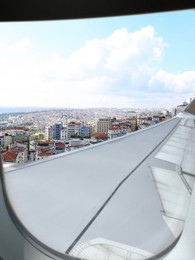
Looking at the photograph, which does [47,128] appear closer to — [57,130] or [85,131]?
[57,130]

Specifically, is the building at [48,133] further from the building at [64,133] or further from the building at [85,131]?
the building at [85,131]

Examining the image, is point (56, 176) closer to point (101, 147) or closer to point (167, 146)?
point (101, 147)

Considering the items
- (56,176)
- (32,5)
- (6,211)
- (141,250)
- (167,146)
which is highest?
(32,5)

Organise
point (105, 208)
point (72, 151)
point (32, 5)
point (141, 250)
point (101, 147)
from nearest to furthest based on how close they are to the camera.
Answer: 1. point (32, 5)
2. point (141, 250)
3. point (105, 208)
4. point (72, 151)
5. point (101, 147)

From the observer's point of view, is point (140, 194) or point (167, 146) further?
point (167, 146)

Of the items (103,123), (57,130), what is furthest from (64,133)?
(103,123)

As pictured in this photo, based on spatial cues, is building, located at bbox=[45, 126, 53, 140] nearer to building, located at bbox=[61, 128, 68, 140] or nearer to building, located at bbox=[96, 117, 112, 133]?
building, located at bbox=[61, 128, 68, 140]

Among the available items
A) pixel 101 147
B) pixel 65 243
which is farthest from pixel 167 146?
pixel 65 243
